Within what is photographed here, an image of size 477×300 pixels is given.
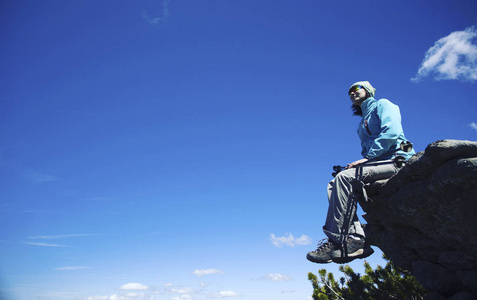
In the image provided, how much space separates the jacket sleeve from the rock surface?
1.77ft

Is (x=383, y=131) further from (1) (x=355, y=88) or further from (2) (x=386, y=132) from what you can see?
(1) (x=355, y=88)

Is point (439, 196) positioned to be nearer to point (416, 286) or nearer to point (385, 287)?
point (416, 286)

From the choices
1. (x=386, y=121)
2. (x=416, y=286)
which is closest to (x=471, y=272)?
(x=386, y=121)

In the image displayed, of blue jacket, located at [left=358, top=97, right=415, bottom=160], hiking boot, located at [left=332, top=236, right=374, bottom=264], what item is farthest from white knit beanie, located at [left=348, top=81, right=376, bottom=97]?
hiking boot, located at [left=332, top=236, right=374, bottom=264]

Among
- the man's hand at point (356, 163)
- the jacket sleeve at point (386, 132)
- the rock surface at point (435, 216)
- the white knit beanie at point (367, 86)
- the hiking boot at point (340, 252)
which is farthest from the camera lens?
the white knit beanie at point (367, 86)

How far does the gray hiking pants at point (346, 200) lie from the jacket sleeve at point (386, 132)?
0.71 ft

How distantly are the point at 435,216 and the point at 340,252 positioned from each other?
1.50m

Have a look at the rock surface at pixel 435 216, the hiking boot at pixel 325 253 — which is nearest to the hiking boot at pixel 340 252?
the hiking boot at pixel 325 253

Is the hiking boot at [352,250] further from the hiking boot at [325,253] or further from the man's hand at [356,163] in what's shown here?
the man's hand at [356,163]

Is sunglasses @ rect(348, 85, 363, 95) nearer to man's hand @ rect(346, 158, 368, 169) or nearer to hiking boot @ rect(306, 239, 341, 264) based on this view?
man's hand @ rect(346, 158, 368, 169)

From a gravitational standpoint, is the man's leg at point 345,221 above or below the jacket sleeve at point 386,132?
below

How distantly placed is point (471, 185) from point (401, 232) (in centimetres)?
199

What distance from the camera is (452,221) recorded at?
12.2 ft

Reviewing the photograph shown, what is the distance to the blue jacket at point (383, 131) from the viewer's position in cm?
461
